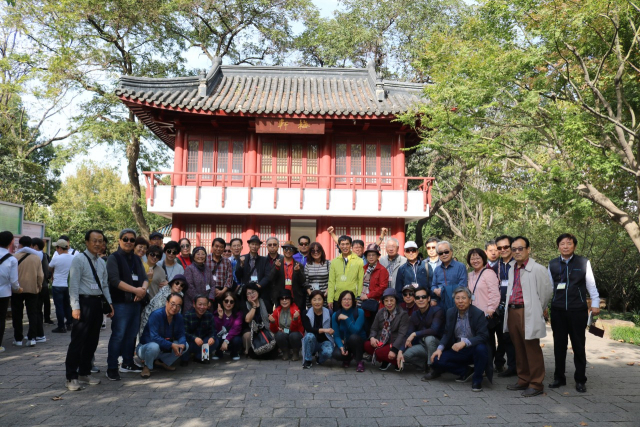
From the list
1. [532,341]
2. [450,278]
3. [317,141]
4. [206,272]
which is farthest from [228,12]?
[532,341]

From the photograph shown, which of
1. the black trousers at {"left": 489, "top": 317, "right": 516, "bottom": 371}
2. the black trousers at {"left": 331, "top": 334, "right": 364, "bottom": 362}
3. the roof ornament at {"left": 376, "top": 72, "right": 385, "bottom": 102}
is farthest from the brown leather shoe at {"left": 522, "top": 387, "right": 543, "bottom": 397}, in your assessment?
the roof ornament at {"left": 376, "top": 72, "right": 385, "bottom": 102}

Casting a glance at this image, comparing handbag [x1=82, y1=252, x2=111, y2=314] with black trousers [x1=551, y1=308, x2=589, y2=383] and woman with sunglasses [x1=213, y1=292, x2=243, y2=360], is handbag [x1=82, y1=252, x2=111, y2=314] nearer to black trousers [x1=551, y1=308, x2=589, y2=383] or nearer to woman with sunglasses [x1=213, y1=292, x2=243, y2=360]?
woman with sunglasses [x1=213, y1=292, x2=243, y2=360]

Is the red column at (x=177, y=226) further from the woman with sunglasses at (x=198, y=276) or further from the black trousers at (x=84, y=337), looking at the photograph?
the black trousers at (x=84, y=337)

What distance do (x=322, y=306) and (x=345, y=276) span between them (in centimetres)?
62

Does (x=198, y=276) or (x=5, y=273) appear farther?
(x=198, y=276)

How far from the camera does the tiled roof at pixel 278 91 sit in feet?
42.5

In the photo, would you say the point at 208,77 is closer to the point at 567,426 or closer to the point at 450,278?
the point at 450,278

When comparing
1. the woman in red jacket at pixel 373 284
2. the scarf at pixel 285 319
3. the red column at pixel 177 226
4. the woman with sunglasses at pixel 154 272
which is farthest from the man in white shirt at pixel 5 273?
the red column at pixel 177 226

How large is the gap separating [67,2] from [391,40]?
1292 cm

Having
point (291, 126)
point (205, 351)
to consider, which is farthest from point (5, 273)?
point (291, 126)

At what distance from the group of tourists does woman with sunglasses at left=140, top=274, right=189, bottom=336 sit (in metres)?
0.02

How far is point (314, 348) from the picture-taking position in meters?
6.25

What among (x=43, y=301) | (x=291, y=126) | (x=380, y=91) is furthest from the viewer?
(x=380, y=91)

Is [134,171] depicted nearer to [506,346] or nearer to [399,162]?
[399,162]
